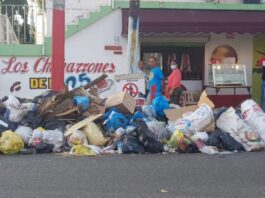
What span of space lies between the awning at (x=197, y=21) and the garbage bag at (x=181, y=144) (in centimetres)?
A: 672

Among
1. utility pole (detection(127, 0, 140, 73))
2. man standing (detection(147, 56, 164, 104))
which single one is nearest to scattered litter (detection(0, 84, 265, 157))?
utility pole (detection(127, 0, 140, 73))

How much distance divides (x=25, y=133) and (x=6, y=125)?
499 mm

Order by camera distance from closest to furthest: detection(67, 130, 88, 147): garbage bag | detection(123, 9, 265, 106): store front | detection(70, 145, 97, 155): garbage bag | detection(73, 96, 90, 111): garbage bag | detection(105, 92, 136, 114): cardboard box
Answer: detection(70, 145, 97, 155): garbage bag
detection(67, 130, 88, 147): garbage bag
detection(73, 96, 90, 111): garbage bag
detection(105, 92, 136, 114): cardboard box
detection(123, 9, 265, 106): store front

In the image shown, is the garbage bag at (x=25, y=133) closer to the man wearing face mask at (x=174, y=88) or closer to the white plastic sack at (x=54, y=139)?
the white plastic sack at (x=54, y=139)

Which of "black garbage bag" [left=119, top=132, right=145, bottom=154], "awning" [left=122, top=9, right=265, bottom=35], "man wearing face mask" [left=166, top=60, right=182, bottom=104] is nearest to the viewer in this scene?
"black garbage bag" [left=119, top=132, right=145, bottom=154]

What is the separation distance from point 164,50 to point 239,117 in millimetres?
7449

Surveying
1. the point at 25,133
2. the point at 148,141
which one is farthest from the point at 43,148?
the point at 148,141

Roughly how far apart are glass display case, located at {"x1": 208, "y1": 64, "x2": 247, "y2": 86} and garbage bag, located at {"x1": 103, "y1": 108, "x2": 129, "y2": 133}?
701 cm

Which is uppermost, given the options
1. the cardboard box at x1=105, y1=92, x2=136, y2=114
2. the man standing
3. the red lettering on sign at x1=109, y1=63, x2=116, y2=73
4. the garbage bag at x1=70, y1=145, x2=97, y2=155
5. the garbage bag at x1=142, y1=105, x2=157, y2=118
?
the red lettering on sign at x1=109, y1=63, x2=116, y2=73

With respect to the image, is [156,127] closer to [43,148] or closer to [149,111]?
[149,111]

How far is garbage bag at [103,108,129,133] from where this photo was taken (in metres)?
10.7

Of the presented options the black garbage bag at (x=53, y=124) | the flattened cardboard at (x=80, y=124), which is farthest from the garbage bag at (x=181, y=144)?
the black garbage bag at (x=53, y=124)

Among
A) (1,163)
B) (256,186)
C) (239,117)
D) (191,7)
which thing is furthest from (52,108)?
(191,7)

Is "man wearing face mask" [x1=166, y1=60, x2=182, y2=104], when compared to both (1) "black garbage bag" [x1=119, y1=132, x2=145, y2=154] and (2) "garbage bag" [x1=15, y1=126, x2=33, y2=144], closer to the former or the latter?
(1) "black garbage bag" [x1=119, y1=132, x2=145, y2=154]
